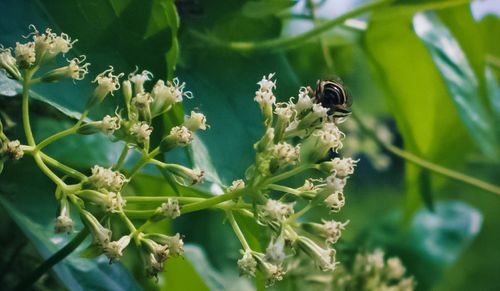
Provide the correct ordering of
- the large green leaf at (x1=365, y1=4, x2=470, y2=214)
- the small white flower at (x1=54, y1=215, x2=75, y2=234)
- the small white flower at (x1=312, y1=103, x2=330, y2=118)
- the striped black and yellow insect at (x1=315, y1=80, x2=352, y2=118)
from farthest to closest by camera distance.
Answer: the large green leaf at (x1=365, y1=4, x2=470, y2=214) < the striped black and yellow insect at (x1=315, y1=80, x2=352, y2=118) < the small white flower at (x1=312, y1=103, x2=330, y2=118) < the small white flower at (x1=54, y1=215, x2=75, y2=234)

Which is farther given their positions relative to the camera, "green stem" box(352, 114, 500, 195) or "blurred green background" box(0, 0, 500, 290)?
"green stem" box(352, 114, 500, 195)

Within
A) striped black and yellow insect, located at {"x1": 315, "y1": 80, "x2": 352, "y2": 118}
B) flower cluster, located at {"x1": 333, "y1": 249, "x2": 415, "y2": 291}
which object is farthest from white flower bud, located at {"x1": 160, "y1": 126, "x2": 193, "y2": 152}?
flower cluster, located at {"x1": 333, "y1": 249, "x2": 415, "y2": 291}

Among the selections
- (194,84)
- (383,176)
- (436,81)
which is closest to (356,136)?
(436,81)

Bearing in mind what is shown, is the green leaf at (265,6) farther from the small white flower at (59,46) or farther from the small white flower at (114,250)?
the small white flower at (114,250)

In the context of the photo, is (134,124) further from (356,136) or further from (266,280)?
(356,136)

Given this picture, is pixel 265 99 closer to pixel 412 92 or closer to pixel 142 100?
pixel 142 100

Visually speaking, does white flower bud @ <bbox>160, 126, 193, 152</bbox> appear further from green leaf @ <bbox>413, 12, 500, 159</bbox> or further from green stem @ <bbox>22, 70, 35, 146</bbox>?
green leaf @ <bbox>413, 12, 500, 159</bbox>
